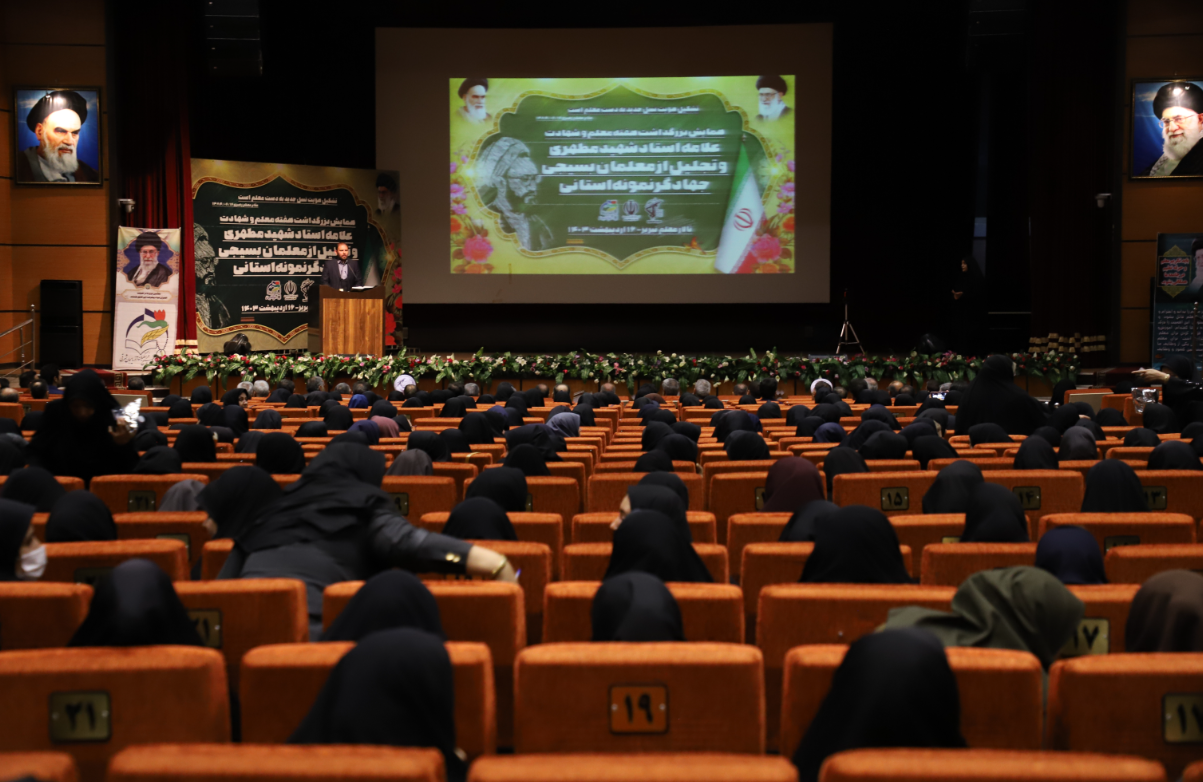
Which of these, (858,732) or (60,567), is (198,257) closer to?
(60,567)

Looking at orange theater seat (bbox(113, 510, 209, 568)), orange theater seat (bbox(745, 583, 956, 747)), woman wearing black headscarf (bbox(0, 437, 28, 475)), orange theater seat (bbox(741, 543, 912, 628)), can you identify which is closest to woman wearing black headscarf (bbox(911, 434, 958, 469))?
orange theater seat (bbox(741, 543, 912, 628))

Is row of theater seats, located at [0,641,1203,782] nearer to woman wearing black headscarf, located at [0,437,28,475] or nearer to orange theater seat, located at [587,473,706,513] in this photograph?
orange theater seat, located at [587,473,706,513]

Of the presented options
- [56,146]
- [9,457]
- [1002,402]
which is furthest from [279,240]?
[1002,402]

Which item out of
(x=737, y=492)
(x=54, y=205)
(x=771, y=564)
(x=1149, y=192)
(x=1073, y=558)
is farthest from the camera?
(x=54, y=205)

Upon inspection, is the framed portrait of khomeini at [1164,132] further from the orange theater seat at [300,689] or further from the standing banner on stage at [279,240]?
the orange theater seat at [300,689]

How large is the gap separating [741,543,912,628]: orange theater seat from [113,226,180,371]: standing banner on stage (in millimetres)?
12611

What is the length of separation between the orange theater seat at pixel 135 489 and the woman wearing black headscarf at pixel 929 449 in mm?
3527

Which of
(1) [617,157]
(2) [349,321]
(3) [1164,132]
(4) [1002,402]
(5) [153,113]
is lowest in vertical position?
(4) [1002,402]

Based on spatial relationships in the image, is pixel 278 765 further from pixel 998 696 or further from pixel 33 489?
pixel 33 489

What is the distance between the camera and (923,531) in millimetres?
3379

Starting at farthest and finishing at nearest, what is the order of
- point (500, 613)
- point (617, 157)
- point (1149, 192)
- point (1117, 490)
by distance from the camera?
1. point (617, 157)
2. point (1149, 192)
3. point (1117, 490)
4. point (500, 613)

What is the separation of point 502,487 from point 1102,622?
2246 millimetres

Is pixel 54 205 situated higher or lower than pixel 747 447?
higher

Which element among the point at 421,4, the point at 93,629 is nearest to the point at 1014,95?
the point at 421,4
